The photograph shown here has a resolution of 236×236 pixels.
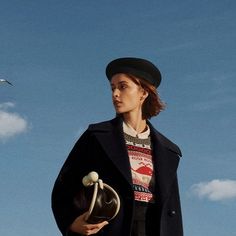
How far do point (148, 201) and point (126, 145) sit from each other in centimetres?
67

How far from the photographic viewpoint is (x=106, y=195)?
6719mm

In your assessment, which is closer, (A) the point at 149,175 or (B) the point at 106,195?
(B) the point at 106,195

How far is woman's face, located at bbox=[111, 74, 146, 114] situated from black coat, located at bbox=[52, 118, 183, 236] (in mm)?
221


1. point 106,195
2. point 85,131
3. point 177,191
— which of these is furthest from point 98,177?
point 177,191

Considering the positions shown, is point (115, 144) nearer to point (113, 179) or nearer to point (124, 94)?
point (113, 179)

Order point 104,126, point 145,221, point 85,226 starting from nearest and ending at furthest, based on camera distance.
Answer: point 85,226
point 145,221
point 104,126

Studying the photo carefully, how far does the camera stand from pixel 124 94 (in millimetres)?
7441

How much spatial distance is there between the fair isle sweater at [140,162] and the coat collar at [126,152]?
3.0 inches

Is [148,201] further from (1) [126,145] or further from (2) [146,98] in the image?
(2) [146,98]

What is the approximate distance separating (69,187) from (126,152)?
0.70 metres

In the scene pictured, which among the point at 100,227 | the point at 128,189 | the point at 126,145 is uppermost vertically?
the point at 126,145

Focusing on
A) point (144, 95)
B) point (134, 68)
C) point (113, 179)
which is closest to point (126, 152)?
point (113, 179)

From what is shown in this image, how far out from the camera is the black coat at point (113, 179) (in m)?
7.00

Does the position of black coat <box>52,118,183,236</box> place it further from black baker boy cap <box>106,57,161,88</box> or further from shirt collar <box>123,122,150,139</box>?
black baker boy cap <box>106,57,161,88</box>
